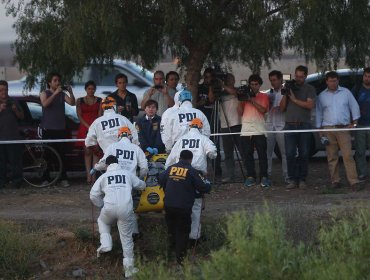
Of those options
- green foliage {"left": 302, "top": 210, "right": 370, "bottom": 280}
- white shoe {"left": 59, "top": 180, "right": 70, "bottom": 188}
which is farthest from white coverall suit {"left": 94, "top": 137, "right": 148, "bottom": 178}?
white shoe {"left": 59, "top": 180, "right": 70, "bottom": 188}

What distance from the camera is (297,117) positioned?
16.8 metres

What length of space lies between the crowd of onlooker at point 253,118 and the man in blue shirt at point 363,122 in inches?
0.6

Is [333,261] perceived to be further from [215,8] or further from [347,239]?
[215,8]

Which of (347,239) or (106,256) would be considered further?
(106,256)

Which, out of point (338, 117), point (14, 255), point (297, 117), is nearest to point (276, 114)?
point (297, 117)

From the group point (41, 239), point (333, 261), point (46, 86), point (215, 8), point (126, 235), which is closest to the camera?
point (333, 261)

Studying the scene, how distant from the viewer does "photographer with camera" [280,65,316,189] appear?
658 inches

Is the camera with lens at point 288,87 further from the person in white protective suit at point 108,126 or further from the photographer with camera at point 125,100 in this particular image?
the person in white protective suit at point 108,126

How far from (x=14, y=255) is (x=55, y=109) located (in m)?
4.30

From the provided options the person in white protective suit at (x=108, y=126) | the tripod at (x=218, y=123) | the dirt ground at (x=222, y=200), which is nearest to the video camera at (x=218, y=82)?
the tripod at (x=218, y=123)

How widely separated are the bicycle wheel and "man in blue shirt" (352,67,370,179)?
15.9 ft

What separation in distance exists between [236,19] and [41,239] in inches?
191

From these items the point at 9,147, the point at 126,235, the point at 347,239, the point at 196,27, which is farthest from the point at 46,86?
the point at 347,239

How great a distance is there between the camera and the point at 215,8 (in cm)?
1686
